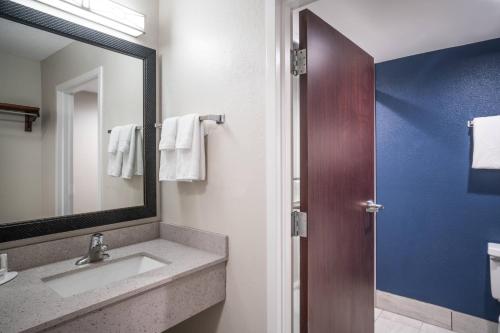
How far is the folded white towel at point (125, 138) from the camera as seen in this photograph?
1.50 m

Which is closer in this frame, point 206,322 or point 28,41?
point 28,41

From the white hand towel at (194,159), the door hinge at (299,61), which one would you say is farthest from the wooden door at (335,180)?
the white hand towel at (194,159)

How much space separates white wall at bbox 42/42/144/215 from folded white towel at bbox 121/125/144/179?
0.03 metres

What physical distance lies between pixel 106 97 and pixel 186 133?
1.70 feet

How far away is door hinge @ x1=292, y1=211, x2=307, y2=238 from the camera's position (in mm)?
1138

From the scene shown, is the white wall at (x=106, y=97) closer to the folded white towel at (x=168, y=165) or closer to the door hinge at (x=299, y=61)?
the folded white towel at (x=168, y=165)

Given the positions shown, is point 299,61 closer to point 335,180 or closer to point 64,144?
point 335,180

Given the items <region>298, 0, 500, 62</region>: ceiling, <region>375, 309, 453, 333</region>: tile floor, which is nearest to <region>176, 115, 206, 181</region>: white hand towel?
<region>298, 0, 500, 62</region>: ceiling

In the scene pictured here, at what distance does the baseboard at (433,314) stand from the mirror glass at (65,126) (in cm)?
227

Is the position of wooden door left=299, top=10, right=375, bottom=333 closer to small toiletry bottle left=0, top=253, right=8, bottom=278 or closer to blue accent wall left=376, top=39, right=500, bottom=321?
blue accent wall left=376, top=39, right=500, bottom=321

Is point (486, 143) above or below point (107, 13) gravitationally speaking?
below

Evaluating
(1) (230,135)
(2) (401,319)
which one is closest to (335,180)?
(1) (230,135)

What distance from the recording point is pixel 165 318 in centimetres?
108

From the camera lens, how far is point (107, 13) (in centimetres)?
137
